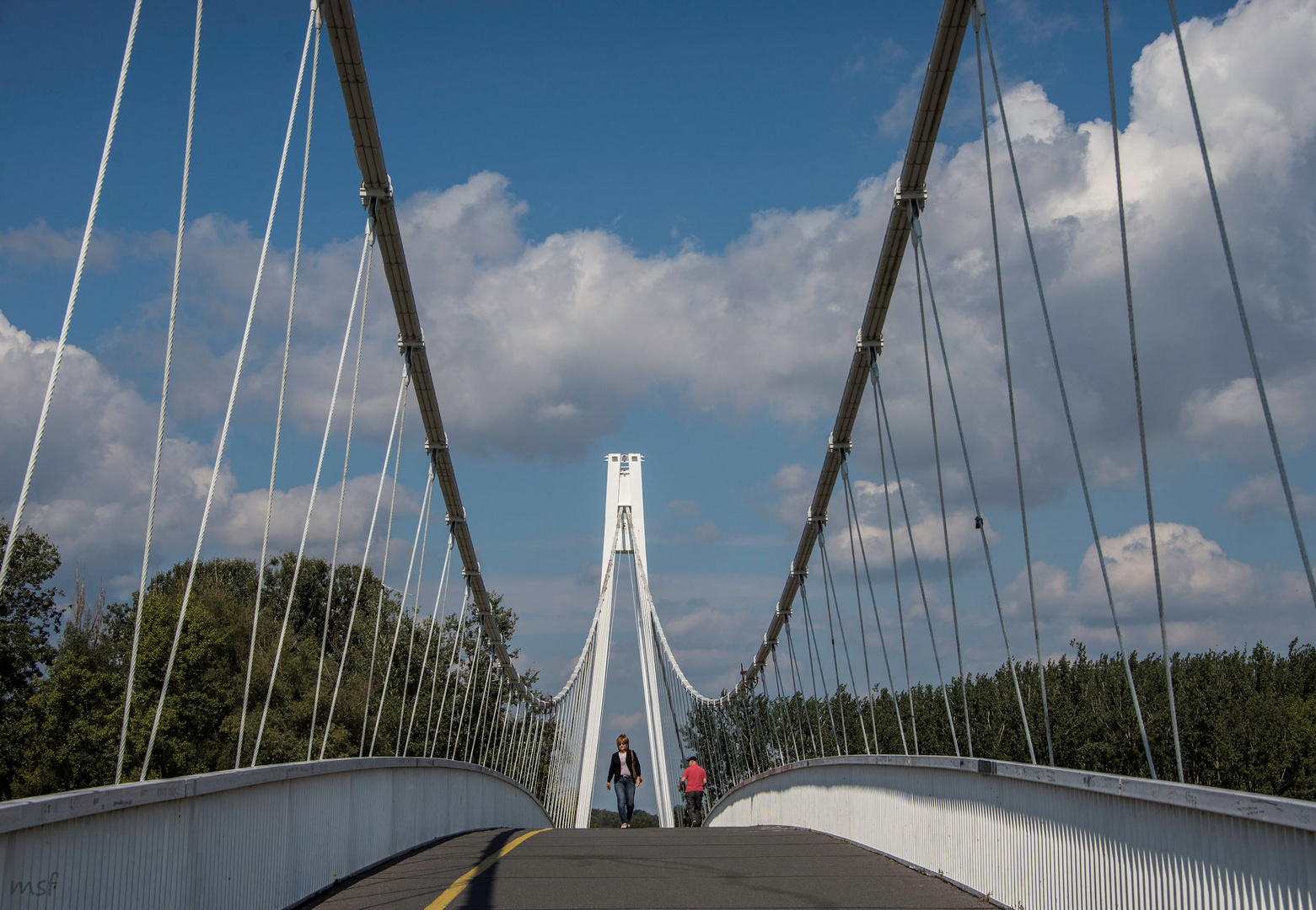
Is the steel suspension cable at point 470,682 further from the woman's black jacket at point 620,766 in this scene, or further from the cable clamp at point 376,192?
the cable clamp at point 376,192

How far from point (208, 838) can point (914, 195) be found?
920cm

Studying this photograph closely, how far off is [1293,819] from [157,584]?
57.5 meters

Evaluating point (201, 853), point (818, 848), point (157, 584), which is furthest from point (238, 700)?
point (201, 853)

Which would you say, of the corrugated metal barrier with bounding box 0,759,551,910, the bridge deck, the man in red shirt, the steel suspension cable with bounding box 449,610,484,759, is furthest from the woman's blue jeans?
the corrugated metal barrier with bounding box 0,759,551,910

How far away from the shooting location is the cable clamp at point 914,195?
11938 mm

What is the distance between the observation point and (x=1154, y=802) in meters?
4.36

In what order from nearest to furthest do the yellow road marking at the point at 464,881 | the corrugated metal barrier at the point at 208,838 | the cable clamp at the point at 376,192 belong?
the corrugated metal barrier at the point at 208,838 → the yellow road marking at the point at 464,881 → the cable clamp at the point at 376,192

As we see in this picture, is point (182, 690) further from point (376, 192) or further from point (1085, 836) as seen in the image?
point (1085, 836)

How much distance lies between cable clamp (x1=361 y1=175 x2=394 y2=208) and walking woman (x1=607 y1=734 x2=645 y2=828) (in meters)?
8.68

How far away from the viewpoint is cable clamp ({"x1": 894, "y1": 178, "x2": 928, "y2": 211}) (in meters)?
11.9

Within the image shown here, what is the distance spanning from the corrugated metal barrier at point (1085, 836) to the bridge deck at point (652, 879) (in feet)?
0.88

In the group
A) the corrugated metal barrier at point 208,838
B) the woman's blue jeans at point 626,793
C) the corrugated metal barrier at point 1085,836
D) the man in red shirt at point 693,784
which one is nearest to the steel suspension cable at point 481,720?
the woman's blue jeans at point 626,793

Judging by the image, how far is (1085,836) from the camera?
16.5ft

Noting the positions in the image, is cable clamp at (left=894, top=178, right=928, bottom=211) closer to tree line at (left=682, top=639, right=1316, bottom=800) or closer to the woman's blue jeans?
the woman's blue jeans
